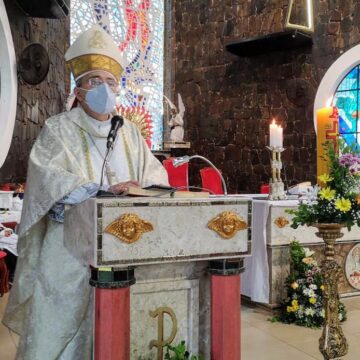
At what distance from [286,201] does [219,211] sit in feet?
7.17

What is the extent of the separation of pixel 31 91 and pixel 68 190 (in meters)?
4.67

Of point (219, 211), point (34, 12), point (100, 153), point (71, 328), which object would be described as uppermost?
point (34, 12)

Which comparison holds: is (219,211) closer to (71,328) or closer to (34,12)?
(71,328)

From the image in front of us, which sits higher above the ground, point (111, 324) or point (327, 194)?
point (327, 194)

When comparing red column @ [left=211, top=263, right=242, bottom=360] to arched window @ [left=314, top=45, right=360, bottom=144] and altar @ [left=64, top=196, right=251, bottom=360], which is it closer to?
altar @ [left=64, top=196, right=251, bottom=360]

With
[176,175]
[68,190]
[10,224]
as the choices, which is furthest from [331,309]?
[176,175]

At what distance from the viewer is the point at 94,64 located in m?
2.27

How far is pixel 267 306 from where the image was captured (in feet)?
12.6

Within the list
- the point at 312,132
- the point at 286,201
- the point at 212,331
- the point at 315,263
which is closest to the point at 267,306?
the point at 315,263

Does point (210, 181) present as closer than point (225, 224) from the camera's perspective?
No

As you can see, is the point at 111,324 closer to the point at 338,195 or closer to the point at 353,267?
Result: the point at 338,195

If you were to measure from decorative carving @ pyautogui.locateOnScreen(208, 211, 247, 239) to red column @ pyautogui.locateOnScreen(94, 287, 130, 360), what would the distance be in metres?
0.37

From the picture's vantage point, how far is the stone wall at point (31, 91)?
18.6ft

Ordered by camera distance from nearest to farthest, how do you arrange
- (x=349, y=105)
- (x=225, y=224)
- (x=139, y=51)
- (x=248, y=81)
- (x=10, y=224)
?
(x=225, y=224) → (x=10, y=224) → (x=349, y=105) → (x=248, y=81) → (x=139, y=51)
